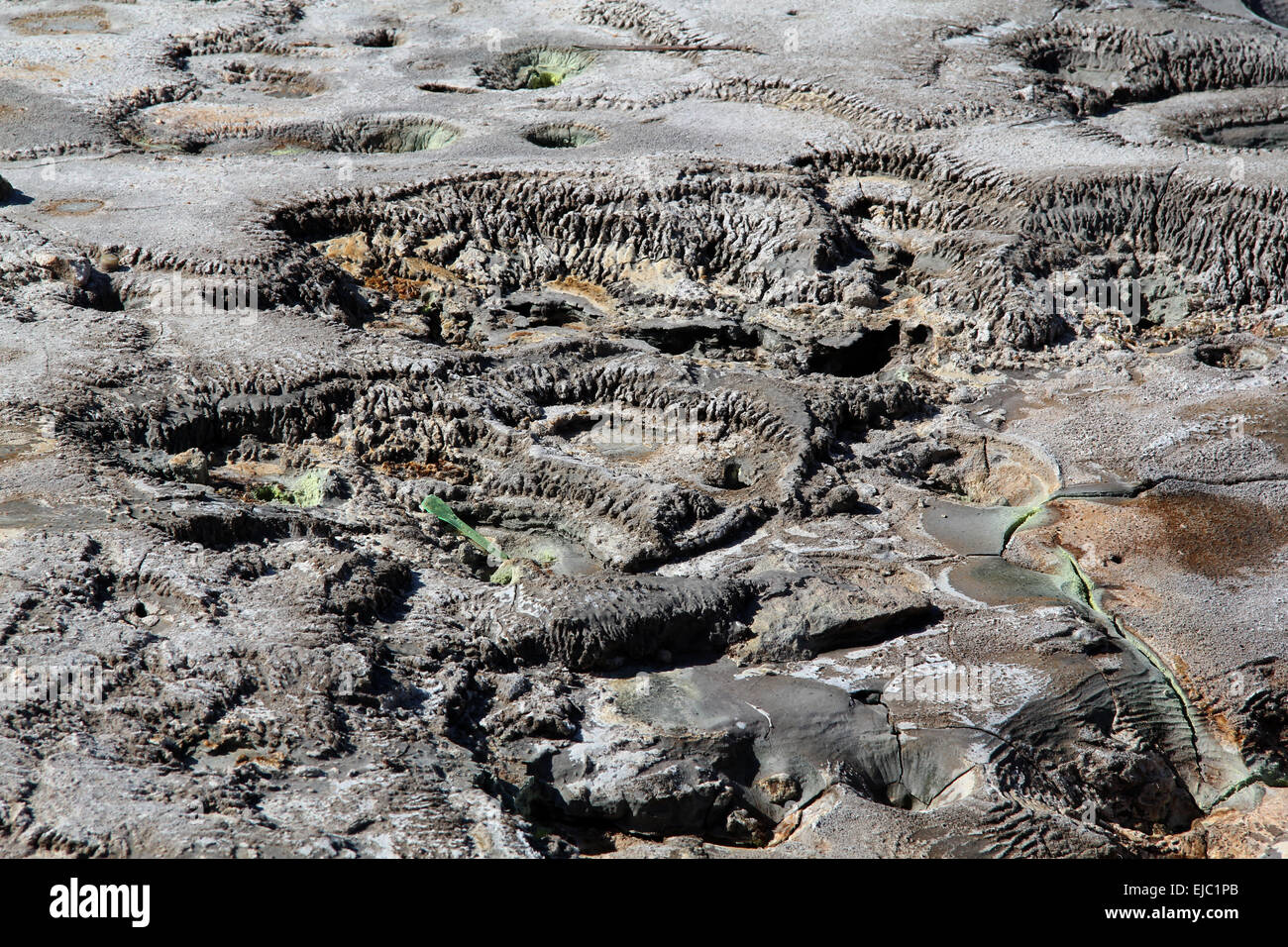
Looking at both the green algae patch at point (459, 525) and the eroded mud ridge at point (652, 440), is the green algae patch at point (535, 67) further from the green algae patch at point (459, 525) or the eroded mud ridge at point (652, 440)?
the green algae patch at point (459, 525)

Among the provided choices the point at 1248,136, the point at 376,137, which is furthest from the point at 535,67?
the point at 1248,136

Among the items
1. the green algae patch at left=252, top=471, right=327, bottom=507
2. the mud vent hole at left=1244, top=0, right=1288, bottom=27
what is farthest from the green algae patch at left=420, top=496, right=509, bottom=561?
the mud vent hole at left=1244, top=0, right=1288, bottom=27

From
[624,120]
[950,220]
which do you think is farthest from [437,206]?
[950,220]

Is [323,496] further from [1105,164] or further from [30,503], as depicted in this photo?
[1105,164]

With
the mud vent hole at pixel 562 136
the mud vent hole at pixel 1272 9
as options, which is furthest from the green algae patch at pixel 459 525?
the mud vent hole at pixel 1272 9

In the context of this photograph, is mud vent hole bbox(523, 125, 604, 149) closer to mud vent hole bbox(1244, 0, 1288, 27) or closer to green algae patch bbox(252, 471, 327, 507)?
green algae patch bbox(252, 471, 327, 507)

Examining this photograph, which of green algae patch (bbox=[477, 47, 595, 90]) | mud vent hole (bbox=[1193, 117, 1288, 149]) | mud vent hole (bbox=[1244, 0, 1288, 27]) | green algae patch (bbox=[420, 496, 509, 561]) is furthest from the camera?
mud vent hole (bbox=[1244, 0, 1288, 27])

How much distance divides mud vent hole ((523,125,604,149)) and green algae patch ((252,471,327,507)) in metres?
3.81

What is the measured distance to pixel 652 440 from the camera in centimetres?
542

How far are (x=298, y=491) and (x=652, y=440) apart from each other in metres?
1.71

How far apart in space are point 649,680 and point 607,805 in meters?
0.58

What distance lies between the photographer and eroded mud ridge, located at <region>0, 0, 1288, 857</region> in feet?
11.1

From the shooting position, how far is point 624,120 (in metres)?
7.91

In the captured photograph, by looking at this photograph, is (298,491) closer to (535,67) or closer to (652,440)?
(652,440)
